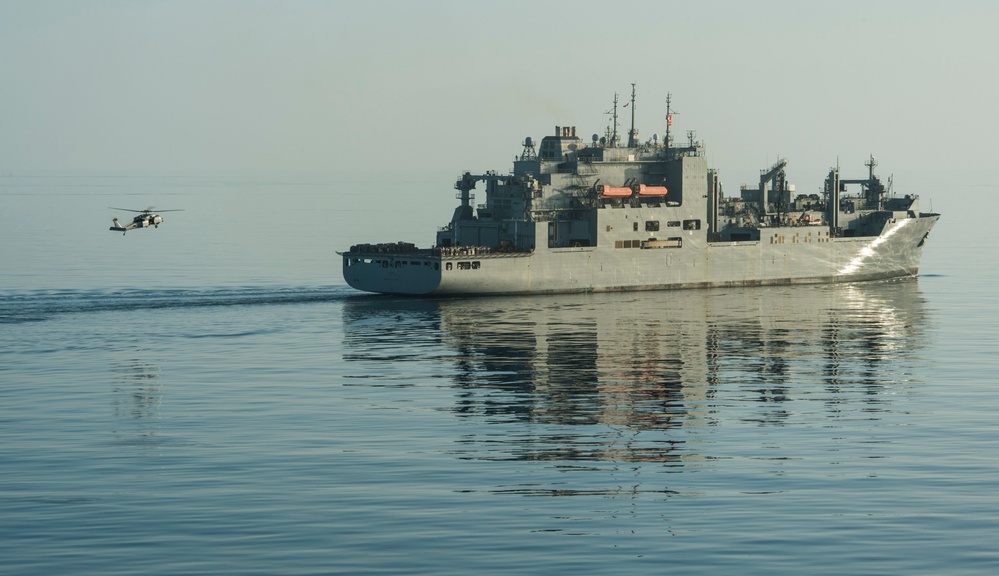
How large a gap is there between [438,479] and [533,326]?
33.1 meters

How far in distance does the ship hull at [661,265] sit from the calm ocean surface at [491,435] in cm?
234

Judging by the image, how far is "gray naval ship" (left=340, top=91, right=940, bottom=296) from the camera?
254 ft

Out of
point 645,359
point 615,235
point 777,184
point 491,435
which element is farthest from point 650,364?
point 777,184

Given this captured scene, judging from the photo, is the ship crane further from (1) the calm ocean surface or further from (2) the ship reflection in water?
(1) the calm ocean surface

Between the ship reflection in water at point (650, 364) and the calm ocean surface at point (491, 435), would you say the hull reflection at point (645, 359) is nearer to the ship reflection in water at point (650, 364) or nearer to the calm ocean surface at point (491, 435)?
the ship reflection in water at point (650, 364)

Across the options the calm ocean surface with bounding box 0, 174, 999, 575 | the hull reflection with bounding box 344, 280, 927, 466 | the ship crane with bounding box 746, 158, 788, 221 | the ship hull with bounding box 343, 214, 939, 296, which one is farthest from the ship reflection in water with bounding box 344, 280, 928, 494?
the ship crane with bounding box 746, 158, 788, 221

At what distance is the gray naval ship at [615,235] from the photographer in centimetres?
7750

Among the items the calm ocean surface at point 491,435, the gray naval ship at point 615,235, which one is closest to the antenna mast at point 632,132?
the gray naval ship at point 615,235

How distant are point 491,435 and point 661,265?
4685 centimetres

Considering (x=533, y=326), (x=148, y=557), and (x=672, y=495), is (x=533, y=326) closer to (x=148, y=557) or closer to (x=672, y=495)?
(x=672, y=495)

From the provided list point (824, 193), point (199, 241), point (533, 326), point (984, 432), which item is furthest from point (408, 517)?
point (199, 241)

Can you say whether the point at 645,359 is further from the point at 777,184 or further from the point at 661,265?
the point at 777,184

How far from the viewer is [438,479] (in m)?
32.3

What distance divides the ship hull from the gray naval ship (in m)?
0.08
